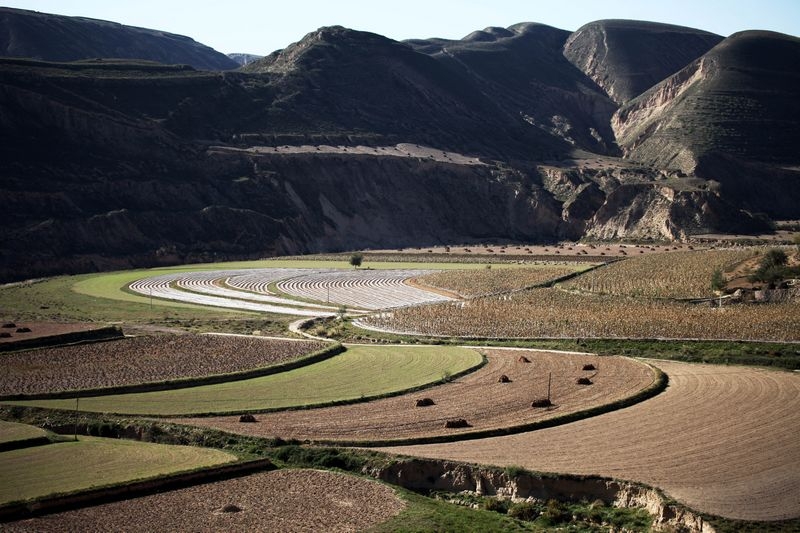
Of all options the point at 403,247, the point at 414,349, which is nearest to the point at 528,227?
the point at 403,247

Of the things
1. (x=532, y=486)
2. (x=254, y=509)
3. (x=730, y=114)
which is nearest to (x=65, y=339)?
(x=254, y=509)

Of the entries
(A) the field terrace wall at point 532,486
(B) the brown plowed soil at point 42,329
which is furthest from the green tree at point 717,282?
(A) the field terrace wall at point 532,486

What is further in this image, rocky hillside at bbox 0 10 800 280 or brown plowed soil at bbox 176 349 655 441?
rocky hillside at bbox 0 10 800 280

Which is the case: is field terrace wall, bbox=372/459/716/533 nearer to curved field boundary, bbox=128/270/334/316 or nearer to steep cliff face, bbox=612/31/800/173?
curved field boundary, bbox=128/270/334/316

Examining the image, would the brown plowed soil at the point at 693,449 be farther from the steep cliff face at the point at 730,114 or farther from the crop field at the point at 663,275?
the steep cliff face at the point at 730,114

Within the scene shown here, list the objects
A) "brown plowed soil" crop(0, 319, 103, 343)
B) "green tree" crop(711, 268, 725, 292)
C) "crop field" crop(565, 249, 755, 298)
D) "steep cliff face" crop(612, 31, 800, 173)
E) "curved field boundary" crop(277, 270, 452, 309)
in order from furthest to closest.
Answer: "steep cliff face" crop(612, 31, 800, 173), "curved field boundary" crop(277, 270, 452, 309), "crop field" crop(565, 249, 755, 298), "green tree" crop(711, 268, 725, 292), "brown plowed soil" crop(0, 319, 103, 343)

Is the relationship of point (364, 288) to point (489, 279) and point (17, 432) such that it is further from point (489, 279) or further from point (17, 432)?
point (17, 432)

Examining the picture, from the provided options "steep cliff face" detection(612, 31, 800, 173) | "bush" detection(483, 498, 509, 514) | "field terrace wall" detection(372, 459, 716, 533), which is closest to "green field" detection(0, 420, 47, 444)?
"field terrace wall" detection(372, 459, 716, 533)
